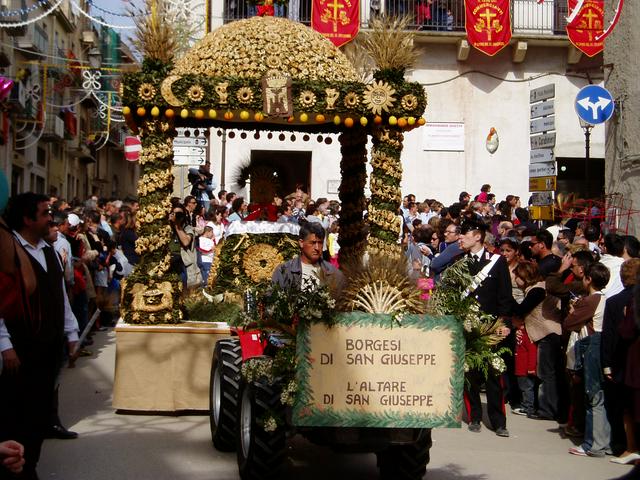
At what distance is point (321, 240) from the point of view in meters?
8.21

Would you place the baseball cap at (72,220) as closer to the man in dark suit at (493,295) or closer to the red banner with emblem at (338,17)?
the man in dark suit at (493,295)

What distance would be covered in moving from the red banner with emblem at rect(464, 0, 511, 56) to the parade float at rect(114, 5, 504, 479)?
48.4ft

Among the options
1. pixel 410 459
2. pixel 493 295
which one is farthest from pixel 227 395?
pixel 493 295

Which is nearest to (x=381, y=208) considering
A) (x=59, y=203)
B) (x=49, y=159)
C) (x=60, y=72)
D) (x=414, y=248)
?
(x=414, y=248)

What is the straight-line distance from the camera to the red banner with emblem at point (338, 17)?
24.3 metres

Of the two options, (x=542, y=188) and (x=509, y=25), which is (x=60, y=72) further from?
(x=542, y=188)

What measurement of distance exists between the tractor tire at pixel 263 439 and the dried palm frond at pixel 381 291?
0.93 meters

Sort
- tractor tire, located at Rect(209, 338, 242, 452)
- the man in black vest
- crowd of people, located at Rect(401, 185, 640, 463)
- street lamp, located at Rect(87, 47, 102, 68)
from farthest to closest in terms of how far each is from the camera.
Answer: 1. street lamp, located at Rect(87, 47, 102, 68)
2. crowd of people, located at Rect(401, 185, 640, 463)
3. tractor tire, located at Rect(209, 338, 242, 452)
4. the man in black vest

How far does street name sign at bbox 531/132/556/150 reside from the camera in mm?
16828

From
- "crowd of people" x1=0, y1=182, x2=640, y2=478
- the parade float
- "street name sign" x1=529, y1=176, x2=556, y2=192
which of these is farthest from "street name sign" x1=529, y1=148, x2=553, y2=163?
the parade float

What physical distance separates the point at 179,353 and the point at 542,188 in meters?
8.63

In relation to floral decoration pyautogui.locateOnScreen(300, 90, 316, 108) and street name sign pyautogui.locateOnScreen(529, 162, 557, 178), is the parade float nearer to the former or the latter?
floral decoration pyautogui.locateOnScreen(300, 90, 316, 108)

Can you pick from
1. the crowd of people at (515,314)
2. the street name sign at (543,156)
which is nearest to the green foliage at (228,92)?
the crowd of people at (515,314)

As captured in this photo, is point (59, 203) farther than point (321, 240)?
Yes
